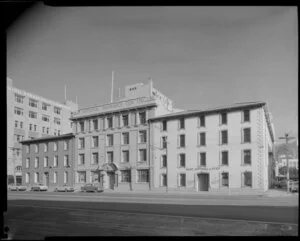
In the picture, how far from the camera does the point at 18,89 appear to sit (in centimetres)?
1149

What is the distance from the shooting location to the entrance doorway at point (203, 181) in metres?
11.8

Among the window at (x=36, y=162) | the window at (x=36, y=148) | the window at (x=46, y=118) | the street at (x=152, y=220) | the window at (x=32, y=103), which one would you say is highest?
the window at (x=32, y=103)

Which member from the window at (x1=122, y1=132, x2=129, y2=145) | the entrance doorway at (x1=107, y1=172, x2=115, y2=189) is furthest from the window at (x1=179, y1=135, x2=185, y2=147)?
the entrance doorway at (x1=107, y1=172, x2=115, y2=189)

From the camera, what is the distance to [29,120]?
42.9ft

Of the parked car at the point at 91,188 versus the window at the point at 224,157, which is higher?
the window at the point at 224,157

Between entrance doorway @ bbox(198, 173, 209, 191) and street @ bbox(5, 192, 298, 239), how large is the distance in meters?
0.69

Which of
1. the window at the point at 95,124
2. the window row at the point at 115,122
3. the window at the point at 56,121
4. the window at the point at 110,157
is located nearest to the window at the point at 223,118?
the window row at the point at 115,122

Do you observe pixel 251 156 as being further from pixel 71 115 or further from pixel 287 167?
pixel 71 115

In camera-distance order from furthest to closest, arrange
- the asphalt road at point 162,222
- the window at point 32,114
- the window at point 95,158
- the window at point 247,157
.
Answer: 1. the window at point 32,114
2. the window at point 95,158
3. the window at point 247,157
4. the asphalt road at point 162,222

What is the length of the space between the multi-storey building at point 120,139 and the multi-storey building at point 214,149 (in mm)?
492

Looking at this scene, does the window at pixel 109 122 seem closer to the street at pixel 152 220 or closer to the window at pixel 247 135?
the street at pixel 152 220

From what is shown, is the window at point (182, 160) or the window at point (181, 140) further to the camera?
the window at point (181, 140)

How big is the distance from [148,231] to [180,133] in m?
5.18

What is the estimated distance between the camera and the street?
8.01m
